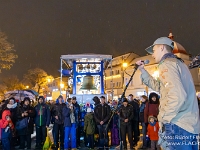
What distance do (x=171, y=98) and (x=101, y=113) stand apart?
25.2 feet

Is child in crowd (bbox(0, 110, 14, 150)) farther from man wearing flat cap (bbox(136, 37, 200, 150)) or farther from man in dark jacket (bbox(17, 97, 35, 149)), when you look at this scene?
man wearing flat cap (bbox(136, 37, 200, 150))

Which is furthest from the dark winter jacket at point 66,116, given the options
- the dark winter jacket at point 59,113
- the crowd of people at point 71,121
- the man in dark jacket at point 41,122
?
the man in dark jacket at point 41,122

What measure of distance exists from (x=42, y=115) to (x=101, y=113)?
2.74 metres

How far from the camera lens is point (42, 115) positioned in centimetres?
1084

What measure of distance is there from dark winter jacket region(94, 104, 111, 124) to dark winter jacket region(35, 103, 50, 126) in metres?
2.26

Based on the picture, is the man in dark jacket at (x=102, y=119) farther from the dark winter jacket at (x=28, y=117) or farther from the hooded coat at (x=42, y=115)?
the dark winter jacket at (x=28, y=117)

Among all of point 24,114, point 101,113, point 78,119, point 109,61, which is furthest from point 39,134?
point 109,61

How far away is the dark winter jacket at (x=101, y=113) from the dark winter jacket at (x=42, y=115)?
226cm

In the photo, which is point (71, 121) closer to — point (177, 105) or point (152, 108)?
point (152, 108)

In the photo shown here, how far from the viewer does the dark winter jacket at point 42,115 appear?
10.8 m

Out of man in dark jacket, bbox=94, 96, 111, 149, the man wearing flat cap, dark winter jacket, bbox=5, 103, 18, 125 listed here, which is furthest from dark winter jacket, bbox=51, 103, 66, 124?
the man wearing flat cap

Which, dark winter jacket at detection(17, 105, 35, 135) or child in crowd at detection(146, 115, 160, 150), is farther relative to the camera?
dark winter jacket at detection(17, 105, 35, 135)

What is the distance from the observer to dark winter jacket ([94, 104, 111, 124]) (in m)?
10.2

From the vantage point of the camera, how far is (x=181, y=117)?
2.76 metres
